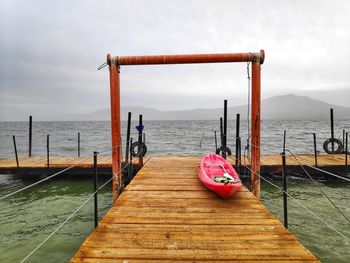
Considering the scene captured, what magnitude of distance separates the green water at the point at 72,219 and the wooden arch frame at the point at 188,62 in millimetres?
1625

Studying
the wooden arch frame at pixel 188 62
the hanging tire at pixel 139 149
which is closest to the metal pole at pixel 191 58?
the wooden arch frame at pixel 188 62

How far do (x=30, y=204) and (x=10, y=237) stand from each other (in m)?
2.72

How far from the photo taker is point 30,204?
9.18 metres

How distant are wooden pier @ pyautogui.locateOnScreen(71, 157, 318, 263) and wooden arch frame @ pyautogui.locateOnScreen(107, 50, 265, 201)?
111cm

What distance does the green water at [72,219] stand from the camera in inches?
233

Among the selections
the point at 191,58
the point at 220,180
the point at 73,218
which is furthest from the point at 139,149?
the point at 220,180

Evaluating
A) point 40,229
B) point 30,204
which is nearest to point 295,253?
point 40,229

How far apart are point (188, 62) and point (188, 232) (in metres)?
4.66

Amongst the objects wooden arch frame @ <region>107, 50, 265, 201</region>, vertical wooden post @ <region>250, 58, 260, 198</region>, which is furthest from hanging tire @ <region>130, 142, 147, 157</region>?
vertical wooden post @ <region>250, 58, 260, 198</region>

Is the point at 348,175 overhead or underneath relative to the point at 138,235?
underneath

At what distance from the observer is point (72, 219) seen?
25.7 feet

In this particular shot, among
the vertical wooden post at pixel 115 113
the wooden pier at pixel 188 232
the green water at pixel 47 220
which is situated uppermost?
the vertical wooden post at pixel 115 113

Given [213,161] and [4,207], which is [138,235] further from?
[4,207]

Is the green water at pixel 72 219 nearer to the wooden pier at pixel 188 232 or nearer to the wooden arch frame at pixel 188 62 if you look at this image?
the wooden arch frame at pixel 188 62
